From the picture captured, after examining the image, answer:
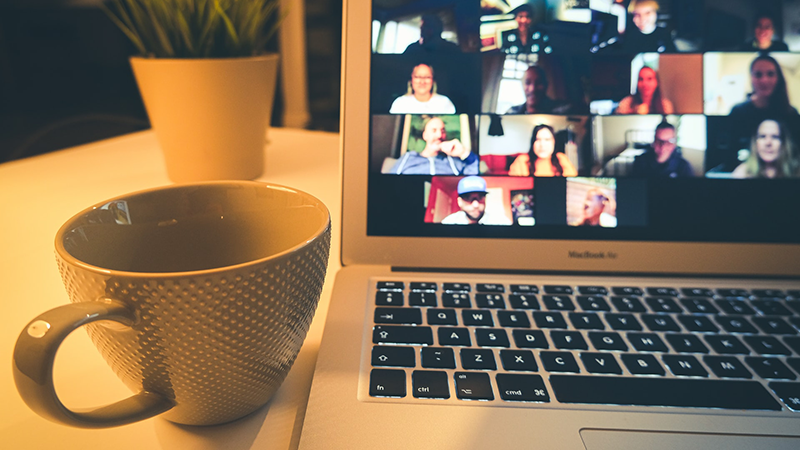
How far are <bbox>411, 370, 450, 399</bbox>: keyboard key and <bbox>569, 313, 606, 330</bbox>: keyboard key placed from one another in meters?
0.10

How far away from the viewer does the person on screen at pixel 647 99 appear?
38 centimetres

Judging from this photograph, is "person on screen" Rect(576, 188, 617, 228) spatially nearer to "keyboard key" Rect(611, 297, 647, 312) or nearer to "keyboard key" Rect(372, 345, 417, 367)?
"keyboard key" Rect(611, 297, 647, 312)

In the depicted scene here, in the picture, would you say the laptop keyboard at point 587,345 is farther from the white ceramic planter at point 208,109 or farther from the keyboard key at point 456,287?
the white ceramic planter at point 208,109

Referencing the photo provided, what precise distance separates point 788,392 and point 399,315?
22cm

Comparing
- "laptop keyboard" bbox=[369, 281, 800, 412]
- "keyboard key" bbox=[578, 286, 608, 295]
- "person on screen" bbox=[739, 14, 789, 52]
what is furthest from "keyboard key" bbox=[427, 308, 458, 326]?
"person on screen" bbox=[739, 14, 789, 52]

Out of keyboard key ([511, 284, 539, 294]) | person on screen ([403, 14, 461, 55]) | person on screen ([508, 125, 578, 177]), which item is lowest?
keyboard key ([511, 284, 539, 294])

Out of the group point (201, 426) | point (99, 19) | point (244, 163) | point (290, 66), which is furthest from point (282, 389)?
point (290, 66)

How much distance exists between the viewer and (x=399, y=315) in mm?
318

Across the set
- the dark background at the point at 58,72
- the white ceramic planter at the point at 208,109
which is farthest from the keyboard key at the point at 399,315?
the dark background at the point at 58,72

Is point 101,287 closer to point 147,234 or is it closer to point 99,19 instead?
point 147,234

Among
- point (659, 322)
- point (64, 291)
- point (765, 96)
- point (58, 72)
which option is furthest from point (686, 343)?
point (58, 72)

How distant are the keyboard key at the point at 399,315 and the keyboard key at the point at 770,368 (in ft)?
0.64

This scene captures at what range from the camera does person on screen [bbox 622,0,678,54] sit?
0.38 meters

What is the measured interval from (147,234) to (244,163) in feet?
1.03
